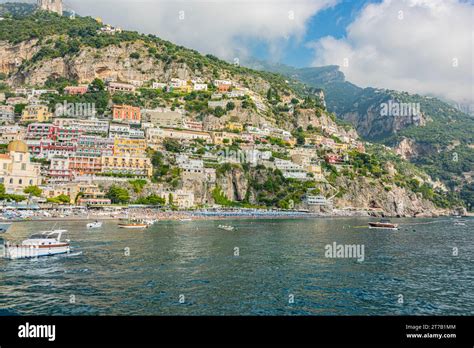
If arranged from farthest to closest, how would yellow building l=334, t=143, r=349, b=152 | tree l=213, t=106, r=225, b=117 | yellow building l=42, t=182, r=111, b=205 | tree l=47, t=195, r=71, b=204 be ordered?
yellow building l=334, t=143, r=349, b=152 → tree l=213, t=106, r=225, b=117 → yellow building l=42, t=182, r=111, b=205 → tree l=47, t=195, r=71, b=204

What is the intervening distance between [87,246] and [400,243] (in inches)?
1344

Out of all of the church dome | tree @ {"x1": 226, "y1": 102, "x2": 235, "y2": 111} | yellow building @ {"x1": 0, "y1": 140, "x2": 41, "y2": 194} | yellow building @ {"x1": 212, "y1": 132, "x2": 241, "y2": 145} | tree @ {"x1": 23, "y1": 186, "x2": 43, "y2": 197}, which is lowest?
tree @ {"x1": 23, "y1": 186, "x2": 43, "y2": 197}

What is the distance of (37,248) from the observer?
30844mm

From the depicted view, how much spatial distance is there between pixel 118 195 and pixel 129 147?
787 inches

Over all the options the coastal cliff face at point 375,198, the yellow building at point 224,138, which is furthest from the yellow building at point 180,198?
the coastal cliff face at point 375,198

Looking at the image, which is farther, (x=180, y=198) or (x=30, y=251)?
(x=180, y=198)

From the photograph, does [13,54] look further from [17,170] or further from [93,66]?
[17,170]

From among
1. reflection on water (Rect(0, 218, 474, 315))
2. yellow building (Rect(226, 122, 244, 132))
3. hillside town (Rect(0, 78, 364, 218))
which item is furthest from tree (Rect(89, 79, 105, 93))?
reflection on water (Rect(0, 218, 474, 315))

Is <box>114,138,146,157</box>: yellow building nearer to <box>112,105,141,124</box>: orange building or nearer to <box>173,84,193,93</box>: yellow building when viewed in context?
<box>112,105,141,124</box>: orange building

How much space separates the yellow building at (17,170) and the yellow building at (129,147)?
19.7 m

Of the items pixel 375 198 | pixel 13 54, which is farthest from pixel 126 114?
pixel 375 198

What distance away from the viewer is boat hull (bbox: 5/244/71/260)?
98.5ft

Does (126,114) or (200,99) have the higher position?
(200,99)

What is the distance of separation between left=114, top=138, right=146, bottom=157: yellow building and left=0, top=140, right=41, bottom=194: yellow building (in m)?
19.7
